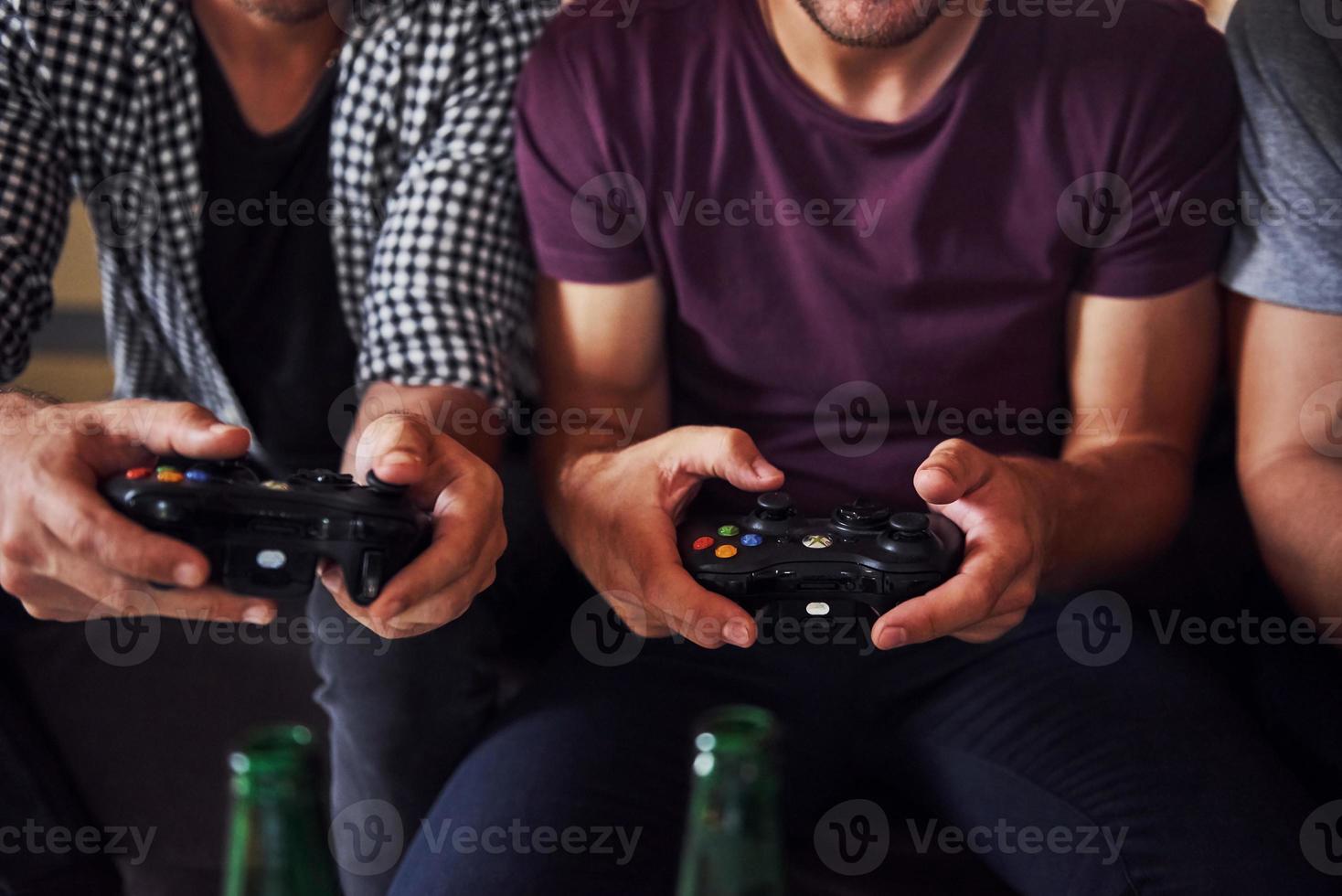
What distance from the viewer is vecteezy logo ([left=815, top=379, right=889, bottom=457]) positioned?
87 cm

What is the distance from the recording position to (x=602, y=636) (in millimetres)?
811

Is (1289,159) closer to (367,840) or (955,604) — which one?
(955,604)

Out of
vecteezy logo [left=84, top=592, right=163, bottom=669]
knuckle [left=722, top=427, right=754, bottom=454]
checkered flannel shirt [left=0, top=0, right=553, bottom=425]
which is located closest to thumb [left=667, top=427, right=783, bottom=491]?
knuckle [left=722, top=427, right=754, bottom=454]

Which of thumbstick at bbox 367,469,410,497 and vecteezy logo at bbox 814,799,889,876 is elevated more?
thumbstick at bbox 367,469,410,497

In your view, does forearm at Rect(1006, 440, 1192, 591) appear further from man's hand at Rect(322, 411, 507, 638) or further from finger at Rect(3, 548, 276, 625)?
finger at Rect(3, 548, 276, 625)

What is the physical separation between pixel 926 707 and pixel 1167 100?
460mm

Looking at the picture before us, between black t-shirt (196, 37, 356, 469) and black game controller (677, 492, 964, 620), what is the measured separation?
0.47 meters

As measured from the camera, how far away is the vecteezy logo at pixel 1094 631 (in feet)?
2.52

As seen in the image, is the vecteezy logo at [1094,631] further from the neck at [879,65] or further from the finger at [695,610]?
the neck at [879,65]

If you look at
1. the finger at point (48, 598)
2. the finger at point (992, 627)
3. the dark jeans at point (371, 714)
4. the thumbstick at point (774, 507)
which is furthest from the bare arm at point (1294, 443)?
the finger at point (48, 598)

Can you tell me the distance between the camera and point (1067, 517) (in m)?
0.77

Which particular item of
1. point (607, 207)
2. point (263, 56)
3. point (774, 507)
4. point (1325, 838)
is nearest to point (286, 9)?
point (263, 56)

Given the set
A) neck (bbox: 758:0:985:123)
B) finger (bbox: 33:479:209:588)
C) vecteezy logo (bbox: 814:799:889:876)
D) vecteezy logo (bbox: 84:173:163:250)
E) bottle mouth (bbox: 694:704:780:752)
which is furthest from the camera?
vecteezy logo (bbox: 84:173:163:250)

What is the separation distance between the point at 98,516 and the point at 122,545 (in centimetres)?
2
